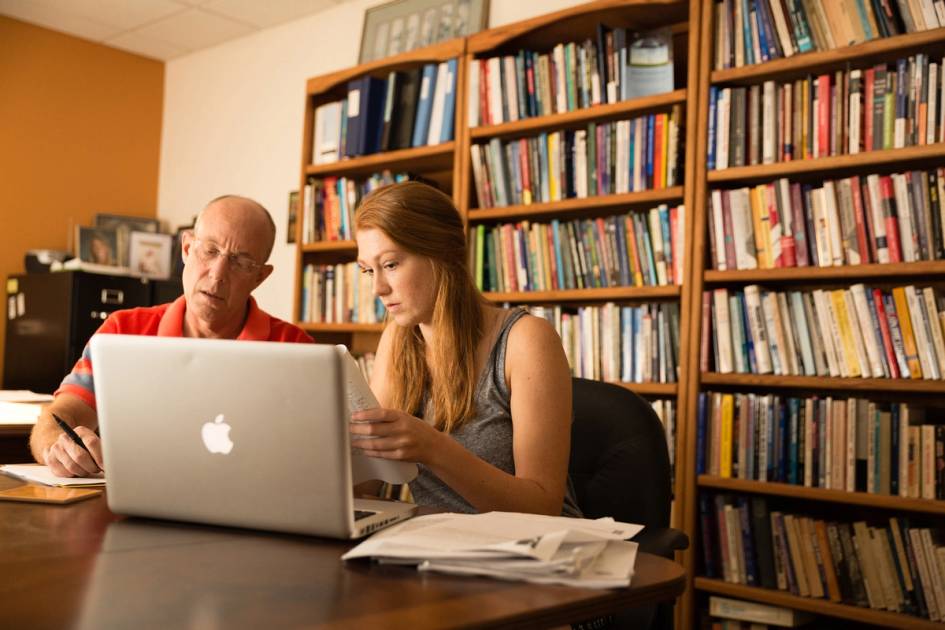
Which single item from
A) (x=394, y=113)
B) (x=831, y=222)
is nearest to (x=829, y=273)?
(x=831, y=222)

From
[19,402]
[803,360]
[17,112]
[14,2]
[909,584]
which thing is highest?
[14,2]

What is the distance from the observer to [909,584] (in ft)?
7.14

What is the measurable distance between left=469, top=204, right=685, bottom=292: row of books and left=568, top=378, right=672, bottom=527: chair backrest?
37.1 inches

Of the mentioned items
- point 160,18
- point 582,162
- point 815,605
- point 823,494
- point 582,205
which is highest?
point 160,18

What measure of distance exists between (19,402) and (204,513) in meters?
1.58

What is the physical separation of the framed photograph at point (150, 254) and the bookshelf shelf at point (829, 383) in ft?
9.83

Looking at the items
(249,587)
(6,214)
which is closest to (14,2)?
(6,214)

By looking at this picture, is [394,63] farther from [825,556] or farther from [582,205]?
[825,556]

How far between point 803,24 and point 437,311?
4.52 feet

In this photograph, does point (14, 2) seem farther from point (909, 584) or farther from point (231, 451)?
point (909, 584)

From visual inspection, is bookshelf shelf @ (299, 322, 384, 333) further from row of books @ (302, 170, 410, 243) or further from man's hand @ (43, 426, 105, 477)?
man's hand @ (43, 426, 105, 477)

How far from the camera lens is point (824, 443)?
7.58 ft

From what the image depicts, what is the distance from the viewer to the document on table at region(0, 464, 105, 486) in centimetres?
137

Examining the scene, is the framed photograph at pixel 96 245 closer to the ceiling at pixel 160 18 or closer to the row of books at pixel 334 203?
the ceiling at pixel 160 18
